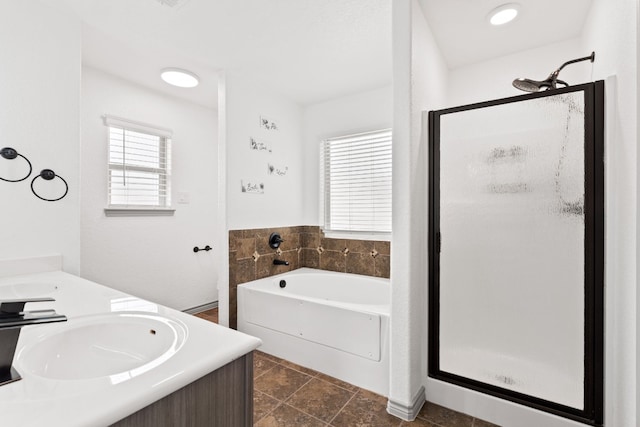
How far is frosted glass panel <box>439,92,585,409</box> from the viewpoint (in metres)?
1.52

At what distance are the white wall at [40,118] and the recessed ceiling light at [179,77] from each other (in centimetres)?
83

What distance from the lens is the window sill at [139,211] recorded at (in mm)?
2826

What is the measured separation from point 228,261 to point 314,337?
103 cm

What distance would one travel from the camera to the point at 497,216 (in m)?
1.71

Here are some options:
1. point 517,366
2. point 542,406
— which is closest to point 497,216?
point 517,366

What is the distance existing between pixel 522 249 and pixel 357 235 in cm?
181

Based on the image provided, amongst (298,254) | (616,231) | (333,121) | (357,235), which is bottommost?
(298,254)

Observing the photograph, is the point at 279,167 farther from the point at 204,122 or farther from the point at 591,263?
the point at 591,263

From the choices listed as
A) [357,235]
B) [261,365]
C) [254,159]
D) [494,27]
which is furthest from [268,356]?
[494,27]

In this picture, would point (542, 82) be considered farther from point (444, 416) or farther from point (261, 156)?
point (261, 156)

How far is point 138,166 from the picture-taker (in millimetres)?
3033

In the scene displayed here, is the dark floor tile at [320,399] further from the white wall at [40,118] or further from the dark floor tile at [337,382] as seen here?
the white wall at [40,118]

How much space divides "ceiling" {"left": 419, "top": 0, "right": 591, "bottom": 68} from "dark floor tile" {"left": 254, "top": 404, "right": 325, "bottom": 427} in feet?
8.43

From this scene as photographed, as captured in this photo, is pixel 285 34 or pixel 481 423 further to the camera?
pixel 285 34
